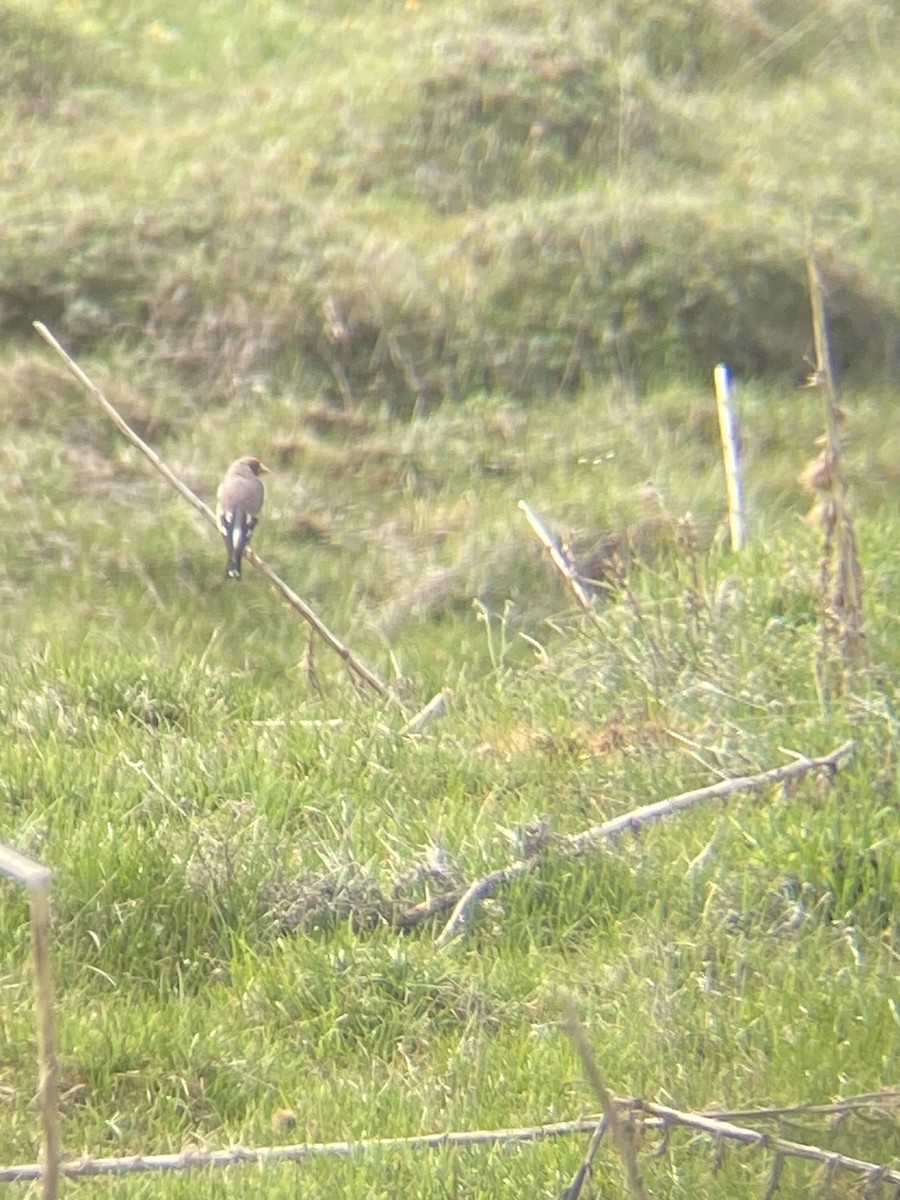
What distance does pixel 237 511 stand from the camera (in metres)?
5.85

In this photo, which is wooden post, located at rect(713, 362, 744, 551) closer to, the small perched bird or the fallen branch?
the small perched bird

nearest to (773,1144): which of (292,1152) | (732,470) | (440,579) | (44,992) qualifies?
(292,1152)

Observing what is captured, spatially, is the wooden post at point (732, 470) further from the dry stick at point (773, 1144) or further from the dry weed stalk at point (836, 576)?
the dry stick at point (773, 1144)

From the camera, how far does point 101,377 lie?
796 centimetres

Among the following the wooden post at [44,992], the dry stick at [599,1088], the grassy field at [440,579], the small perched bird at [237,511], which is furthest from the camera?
the small perched bird at [237,511]

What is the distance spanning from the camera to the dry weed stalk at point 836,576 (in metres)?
4.51

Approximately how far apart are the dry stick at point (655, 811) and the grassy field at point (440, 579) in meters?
0.03

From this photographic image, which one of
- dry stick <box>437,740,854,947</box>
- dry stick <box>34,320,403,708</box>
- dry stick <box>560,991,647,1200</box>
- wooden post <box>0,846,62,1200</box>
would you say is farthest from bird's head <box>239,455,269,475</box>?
wooden post <box>0,846,62,1200</box>

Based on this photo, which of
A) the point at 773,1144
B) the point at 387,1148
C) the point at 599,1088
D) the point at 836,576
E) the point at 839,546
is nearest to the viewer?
the point at 599,1088

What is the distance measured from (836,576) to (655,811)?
855mm

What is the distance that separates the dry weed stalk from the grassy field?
0.04 metres

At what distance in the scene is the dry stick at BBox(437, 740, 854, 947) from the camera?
13.4ft

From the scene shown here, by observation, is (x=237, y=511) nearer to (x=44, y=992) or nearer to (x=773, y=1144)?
(x=773, y=1144)

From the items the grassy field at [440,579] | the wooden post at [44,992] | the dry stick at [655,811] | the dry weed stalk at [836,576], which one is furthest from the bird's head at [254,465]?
the wooden post at [44,992]
